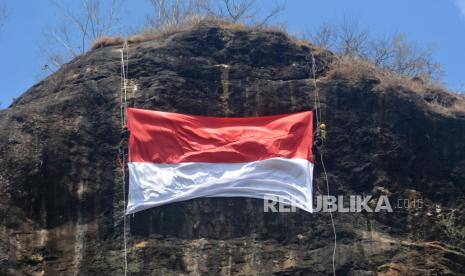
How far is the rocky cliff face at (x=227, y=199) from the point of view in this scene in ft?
42.0

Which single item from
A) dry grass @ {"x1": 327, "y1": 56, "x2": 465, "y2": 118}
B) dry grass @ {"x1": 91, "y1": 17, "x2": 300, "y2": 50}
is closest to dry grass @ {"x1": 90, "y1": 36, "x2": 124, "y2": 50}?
dry grass @ {"x1": 91, "y1": 17, "x2": 300, "y2": 50}

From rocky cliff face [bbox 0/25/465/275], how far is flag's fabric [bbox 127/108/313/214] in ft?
1.13

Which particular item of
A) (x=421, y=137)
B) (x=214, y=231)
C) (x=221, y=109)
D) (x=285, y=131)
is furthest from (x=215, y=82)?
(x=421, y=137)

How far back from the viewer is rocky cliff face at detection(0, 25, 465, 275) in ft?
42.0

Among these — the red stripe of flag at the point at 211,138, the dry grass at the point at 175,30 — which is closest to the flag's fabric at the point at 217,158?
the red stripe of flag at the point at 211,138

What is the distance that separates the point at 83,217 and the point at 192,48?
4581 mm

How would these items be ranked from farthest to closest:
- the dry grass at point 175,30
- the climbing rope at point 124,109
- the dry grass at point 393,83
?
the dry grass at point 175,30 → the dry grass at point 393,83 → the climbing rope at point 124,109

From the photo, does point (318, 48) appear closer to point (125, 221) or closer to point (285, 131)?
point (285, 131)

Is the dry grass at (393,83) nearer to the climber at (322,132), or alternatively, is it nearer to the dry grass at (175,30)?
the dry grass at (175,30)

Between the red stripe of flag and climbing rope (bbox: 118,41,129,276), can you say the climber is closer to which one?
the red stripe of flag

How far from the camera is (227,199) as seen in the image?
1344 centimetres

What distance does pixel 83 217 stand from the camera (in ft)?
42.9

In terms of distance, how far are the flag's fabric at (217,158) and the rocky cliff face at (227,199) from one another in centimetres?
35

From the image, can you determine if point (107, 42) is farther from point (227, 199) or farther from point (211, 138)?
point (227, 199)
